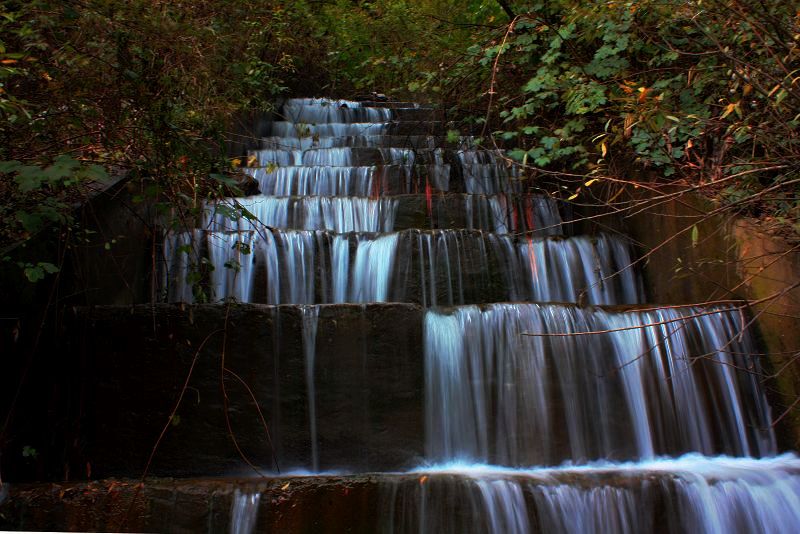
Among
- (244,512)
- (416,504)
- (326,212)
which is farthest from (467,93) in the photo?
(244,512)

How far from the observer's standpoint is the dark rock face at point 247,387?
4414 mm

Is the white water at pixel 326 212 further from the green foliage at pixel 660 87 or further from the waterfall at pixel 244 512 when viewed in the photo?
the waterfall at pixel 244 512

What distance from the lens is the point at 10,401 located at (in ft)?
13.4

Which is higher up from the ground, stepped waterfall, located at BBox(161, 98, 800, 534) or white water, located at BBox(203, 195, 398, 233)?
white water, located at BBox(203, 195, 398, 233)

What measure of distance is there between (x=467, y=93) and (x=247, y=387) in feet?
20.8

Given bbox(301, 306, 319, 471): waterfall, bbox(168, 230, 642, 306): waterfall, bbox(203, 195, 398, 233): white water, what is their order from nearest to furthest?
bbox(301, 306, 319, 471): waterfall → bbox(168, 230, 642, 306): waterfall → bbox(203, 195, 398, 233): white water

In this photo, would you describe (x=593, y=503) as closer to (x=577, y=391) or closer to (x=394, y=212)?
(x=577, y=391)

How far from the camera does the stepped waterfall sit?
3.87 m

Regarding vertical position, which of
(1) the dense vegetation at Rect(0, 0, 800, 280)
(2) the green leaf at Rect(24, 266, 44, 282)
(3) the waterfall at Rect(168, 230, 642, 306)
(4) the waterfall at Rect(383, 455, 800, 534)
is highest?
(1) the dense vegetation at Rect(0, 0, 800, 280)

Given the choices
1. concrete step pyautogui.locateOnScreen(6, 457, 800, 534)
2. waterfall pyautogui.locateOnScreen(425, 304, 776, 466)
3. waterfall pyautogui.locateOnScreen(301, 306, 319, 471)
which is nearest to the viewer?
concrete step pyautogui.locateOnScreen(6, 457, 800, 534)

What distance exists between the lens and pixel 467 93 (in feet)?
30.3

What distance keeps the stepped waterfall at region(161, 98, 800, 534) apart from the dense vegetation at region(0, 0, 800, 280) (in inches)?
31.7

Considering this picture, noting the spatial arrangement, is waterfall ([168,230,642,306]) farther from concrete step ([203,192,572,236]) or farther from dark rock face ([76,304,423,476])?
dark rock face ([76,304,423,476])

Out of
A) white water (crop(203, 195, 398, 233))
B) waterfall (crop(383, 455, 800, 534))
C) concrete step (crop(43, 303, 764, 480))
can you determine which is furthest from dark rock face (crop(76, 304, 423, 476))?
white water (crop(203, 195, 398, 233))
